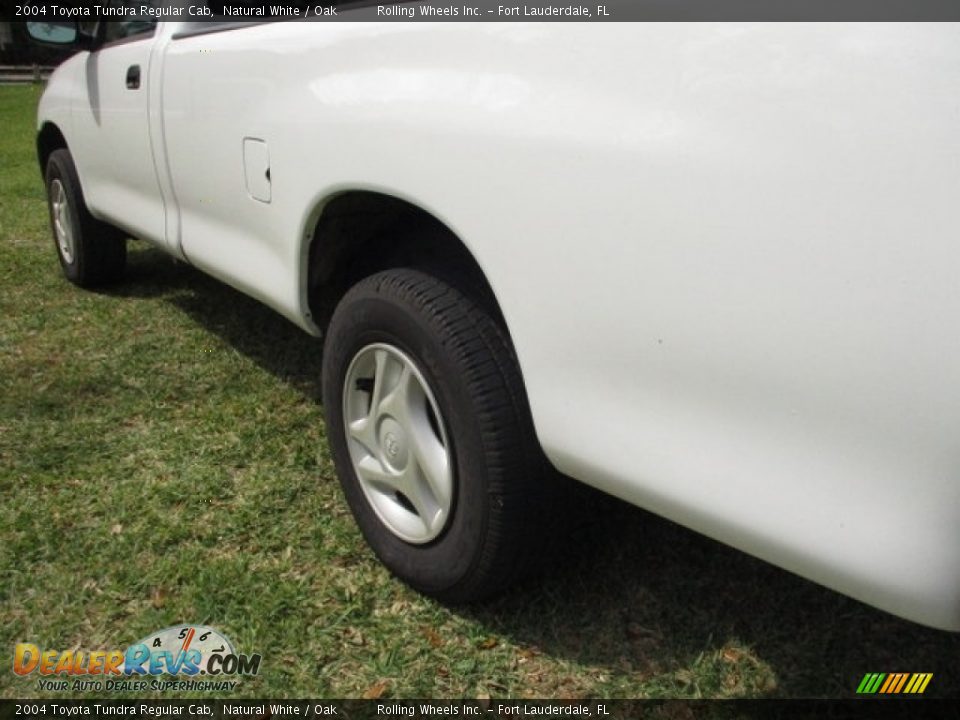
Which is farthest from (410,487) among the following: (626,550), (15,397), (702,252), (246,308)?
(246,308)

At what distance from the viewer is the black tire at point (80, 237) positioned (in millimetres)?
4406

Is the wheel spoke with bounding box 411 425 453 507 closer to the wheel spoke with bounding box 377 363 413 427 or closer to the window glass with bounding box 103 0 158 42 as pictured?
the wheel spoke with bounding box 377 363 413 427

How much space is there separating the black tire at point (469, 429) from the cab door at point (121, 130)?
1.55 m

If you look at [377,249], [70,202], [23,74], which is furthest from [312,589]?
[23,74]

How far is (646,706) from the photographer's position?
6.38 feet

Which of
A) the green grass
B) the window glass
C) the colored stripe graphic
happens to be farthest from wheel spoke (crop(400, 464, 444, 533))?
the window glass

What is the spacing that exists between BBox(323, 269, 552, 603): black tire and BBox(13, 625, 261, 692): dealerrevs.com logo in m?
0.47

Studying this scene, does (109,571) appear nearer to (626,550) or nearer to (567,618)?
(567,618)

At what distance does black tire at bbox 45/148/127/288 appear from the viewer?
4.41 m

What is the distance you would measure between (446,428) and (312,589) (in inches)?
26.0

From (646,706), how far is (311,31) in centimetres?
175

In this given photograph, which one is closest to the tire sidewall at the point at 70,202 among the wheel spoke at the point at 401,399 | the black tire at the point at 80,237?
the black tire at the point at 80,237

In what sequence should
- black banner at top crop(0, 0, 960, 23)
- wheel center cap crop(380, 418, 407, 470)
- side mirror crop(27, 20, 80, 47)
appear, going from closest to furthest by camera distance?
1. black banner at top crop(0, 0, 960, 23)
2. wheel center cap crop(380, 418, 407, 470)
3. side mirror crop(27, 20, 80, 47)

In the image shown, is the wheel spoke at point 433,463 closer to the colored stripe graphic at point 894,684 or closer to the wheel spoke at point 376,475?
the wheel spoke at point 376,475
